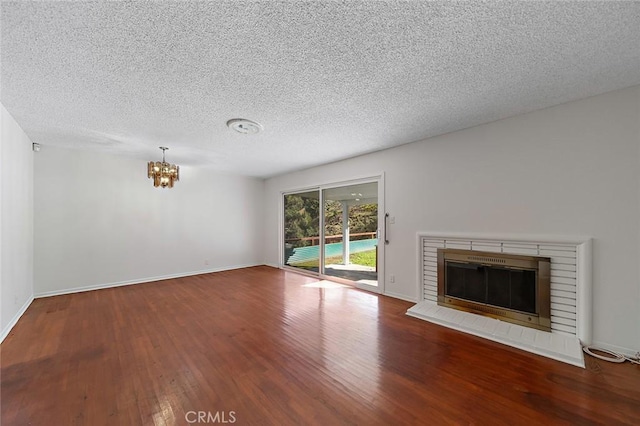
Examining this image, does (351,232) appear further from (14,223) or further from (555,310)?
(14,223)

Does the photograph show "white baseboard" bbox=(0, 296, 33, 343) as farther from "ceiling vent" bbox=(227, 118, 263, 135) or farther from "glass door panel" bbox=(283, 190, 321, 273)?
"glass door panel" bbox=(283, 190, 321, 273)

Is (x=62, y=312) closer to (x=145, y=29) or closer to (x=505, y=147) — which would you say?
(x=145, y=29)

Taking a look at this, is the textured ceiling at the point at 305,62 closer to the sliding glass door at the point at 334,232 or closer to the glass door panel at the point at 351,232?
the glass door panel at the point at 351,232

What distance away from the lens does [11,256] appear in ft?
9.29

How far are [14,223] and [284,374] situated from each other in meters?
3.77

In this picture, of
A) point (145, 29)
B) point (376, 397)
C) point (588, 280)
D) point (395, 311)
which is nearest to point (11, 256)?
point (145, 29)

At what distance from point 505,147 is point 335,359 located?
10.1ft

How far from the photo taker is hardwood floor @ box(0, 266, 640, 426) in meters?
1.57

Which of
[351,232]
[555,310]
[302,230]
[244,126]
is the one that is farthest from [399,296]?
[244,126]

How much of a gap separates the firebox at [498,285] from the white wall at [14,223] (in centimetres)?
522

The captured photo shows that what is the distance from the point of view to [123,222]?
4.65 m

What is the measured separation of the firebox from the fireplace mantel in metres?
0.08

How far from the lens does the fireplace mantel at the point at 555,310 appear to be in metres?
2.35

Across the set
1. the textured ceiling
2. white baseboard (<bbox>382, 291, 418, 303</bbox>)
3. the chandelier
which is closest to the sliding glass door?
white baseboard (<bbox>382, 291, 418, 303</bbox>)
